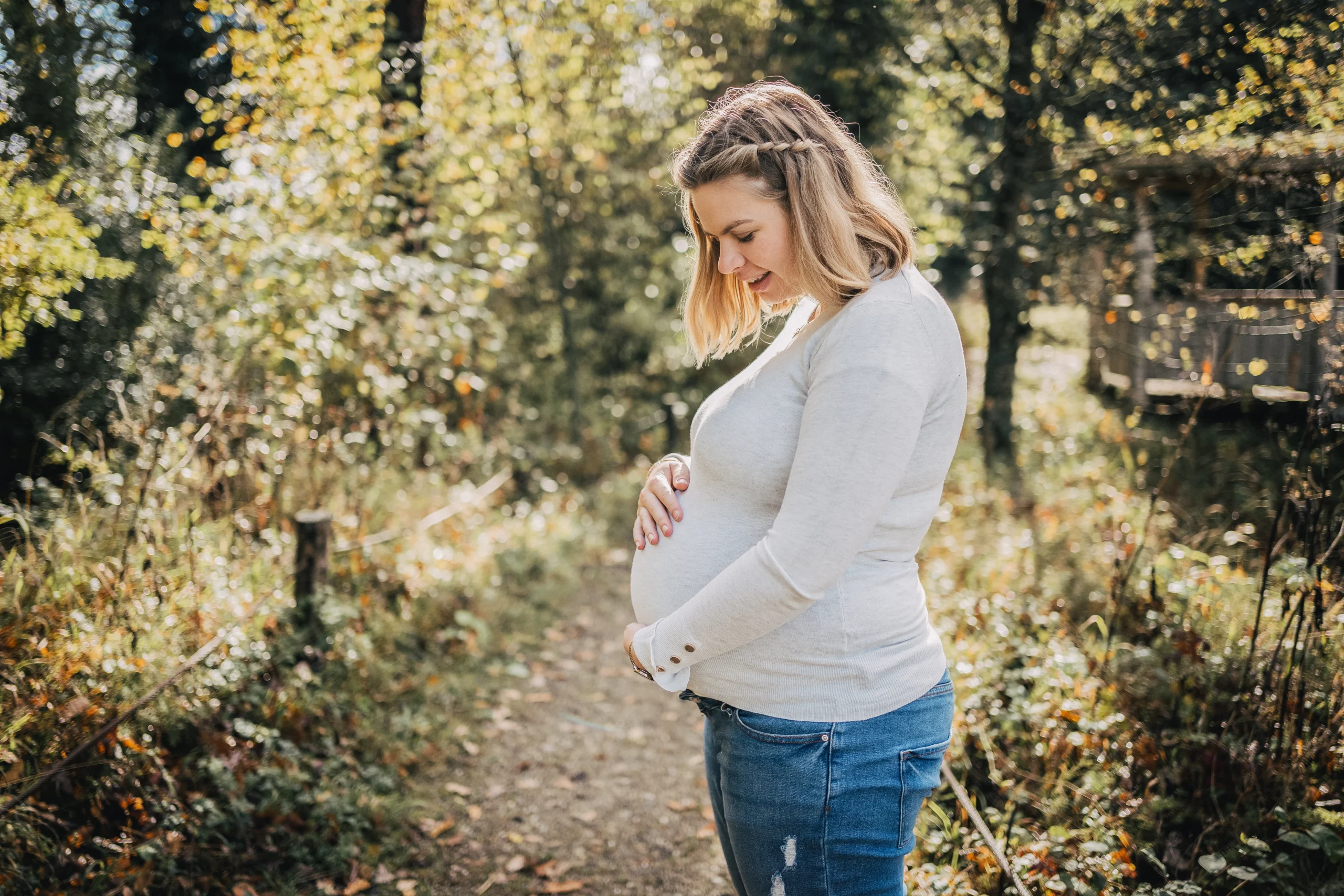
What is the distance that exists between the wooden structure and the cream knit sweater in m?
2.19

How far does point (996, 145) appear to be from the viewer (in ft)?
23.4

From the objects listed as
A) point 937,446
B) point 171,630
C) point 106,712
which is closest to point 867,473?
point 937,446

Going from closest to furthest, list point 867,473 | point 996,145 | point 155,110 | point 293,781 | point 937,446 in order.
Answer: point 867,473, point 937,446, point 293,781, point 155,110, point 996,145

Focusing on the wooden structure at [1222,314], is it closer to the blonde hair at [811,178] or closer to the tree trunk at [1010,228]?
the tree trunk at [1010,228]

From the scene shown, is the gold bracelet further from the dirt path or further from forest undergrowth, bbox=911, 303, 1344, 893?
the dirt path

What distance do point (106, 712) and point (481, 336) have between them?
17.0 feet

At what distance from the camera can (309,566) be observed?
13.7ft

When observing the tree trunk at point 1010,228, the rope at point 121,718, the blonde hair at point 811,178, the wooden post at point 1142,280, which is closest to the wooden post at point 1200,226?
the wooden post at point 1142,280

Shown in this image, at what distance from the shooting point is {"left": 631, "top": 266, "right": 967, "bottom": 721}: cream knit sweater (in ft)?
4.16

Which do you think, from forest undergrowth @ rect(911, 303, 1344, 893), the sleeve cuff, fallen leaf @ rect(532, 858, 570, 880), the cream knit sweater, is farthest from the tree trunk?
the sleeve cuff

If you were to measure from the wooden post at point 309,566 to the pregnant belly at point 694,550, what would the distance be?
2946 millimetres

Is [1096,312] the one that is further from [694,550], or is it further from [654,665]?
[654,665]

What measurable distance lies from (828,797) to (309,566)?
3428mm

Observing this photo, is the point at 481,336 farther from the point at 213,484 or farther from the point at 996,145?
the point at 996,145
